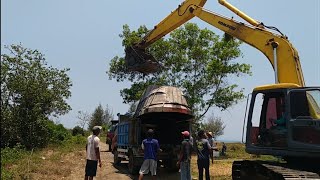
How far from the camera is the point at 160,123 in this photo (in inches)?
666

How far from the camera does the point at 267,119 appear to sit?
357 inches

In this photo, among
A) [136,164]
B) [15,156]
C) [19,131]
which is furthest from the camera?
[19,131]

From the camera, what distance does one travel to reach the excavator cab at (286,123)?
8117 millimetres

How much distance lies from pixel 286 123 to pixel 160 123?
8.92 m

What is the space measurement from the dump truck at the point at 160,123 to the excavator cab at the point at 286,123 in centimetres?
618

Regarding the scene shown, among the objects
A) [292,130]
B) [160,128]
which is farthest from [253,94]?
[160,128]

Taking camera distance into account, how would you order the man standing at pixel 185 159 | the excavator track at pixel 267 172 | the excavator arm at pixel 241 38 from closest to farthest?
1. the excavator track at pixel 267 172
2. the excavator arm at pixel 241 38
3. the man standing at pixel 185 159

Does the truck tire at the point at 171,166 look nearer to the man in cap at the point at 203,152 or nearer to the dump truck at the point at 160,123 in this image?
the dump truck at the point at 160,123

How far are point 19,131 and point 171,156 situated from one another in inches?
551

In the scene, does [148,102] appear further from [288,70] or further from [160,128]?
[288,70]

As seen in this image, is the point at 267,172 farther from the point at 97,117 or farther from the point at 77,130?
the point at 97,117

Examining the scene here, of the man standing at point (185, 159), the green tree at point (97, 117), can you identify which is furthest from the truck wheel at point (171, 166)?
the green tree at point (97, 117)

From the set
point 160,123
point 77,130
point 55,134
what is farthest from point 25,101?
point 77,130

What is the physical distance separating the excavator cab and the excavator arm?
183cm
